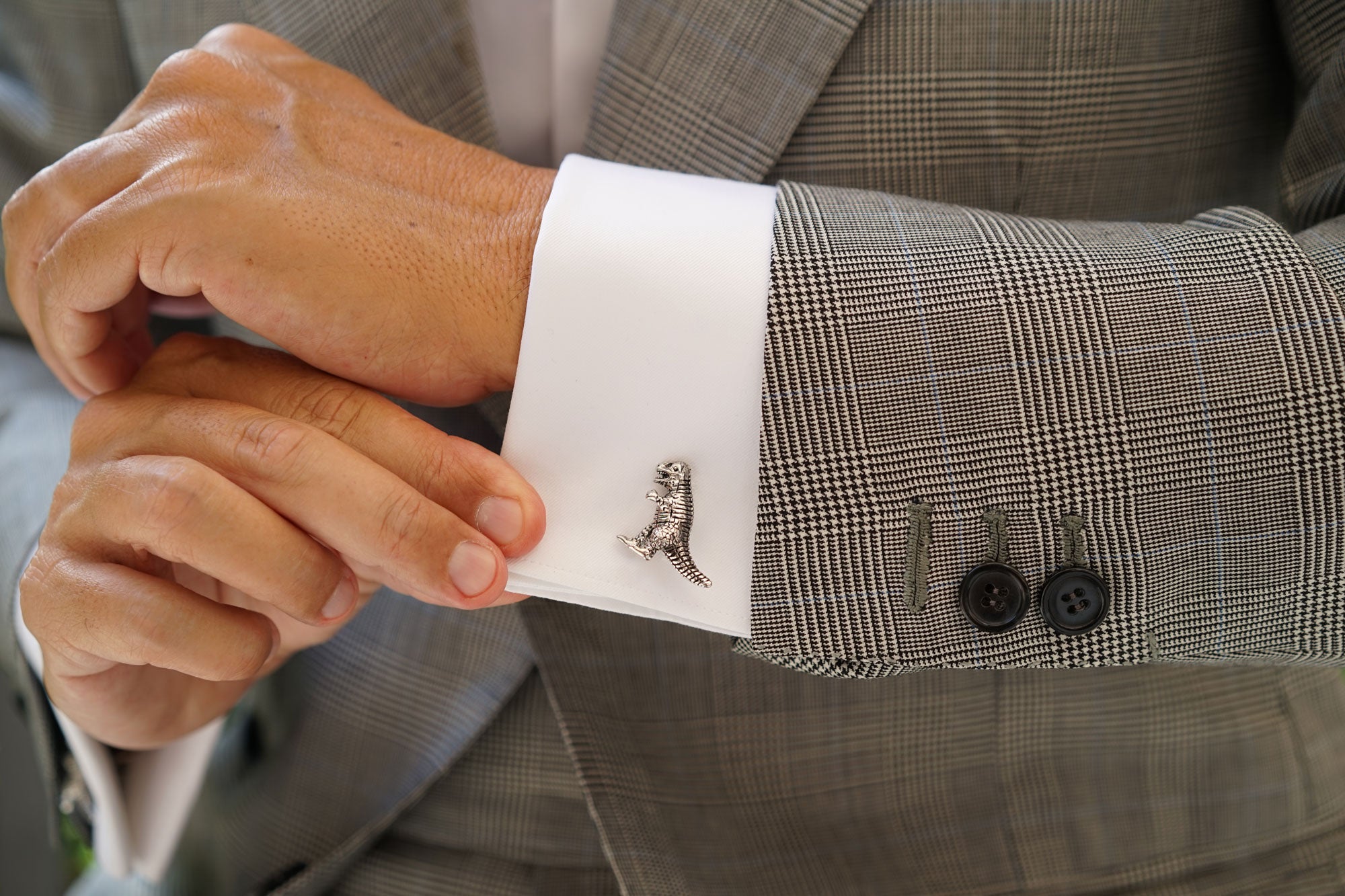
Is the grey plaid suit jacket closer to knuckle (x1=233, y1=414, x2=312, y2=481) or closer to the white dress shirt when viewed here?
the white dress shirt

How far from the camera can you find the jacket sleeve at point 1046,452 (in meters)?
0.52

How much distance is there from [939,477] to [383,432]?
36cm

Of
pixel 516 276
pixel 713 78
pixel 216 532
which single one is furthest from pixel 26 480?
pixel 713 78

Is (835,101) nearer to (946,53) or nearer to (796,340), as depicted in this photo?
(946,53)

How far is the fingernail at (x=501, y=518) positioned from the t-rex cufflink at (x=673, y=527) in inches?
2.8

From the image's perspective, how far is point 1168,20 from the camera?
73cm

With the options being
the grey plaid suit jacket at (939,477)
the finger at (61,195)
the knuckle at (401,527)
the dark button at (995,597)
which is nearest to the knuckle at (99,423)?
the finger at (61,195)

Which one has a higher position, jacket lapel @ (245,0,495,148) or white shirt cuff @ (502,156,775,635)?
jacket lapel @ (245,0,495,148)

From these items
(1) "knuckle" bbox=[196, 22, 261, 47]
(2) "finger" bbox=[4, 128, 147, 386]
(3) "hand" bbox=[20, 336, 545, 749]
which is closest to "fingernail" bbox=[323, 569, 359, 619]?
(3) "hand" bbox=[20, 336, 545, 749]

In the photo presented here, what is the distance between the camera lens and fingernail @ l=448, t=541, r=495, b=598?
0.52m

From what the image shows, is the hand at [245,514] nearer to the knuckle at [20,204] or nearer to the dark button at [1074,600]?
the knuckle at [20,204]

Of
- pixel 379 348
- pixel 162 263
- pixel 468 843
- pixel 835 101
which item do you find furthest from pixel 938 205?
pixel 468 843

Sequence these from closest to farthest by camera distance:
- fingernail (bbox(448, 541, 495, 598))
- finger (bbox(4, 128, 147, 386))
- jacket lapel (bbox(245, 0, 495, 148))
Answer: fingernail (bbox(448, 541, 495, 598)) < finger (bbox(4, 128, 147, 386)) < jacket lapel (bbox(245, 0, 495, 148))

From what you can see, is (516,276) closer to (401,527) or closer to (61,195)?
(401,527)
